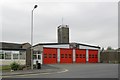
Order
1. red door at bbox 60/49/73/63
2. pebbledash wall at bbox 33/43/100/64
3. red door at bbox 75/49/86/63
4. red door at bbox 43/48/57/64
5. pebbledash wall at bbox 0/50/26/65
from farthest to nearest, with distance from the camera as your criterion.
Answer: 1. red door at bbox 75/49/86/63
2. red door at bbox 60/49/73/63
3. pebbledash wall at bbox 33/43/100/64
4. red door at bbox 43/48/57/64
5. pebbledash wall at bbox 0/50/26/65

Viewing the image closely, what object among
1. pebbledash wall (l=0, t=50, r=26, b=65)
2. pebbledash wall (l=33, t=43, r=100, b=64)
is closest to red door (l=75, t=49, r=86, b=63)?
pebbledash wall (l=33, t=43, r=100, b=64)

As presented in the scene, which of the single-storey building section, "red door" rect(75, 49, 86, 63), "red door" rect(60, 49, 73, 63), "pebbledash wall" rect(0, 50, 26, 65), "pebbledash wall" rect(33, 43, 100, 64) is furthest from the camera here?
"red door" rect(75, 49, 86, 63)

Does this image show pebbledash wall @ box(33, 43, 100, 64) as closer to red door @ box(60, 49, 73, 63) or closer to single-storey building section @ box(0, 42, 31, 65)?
red door @ box(60, 49, 73, 63)

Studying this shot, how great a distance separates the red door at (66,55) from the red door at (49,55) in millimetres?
1992

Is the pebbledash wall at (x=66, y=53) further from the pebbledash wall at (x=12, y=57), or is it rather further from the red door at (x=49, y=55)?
the pebbledash wall at (x=12, y=57)

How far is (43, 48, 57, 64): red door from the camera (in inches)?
2119

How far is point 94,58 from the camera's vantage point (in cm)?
6309

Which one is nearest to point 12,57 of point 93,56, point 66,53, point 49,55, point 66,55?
point 49,55

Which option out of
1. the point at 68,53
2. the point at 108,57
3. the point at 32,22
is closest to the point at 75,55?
the point at 68,53

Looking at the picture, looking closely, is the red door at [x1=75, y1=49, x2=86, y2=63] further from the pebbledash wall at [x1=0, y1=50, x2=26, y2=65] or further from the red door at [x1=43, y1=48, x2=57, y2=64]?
the pebbledash wall at [x1=0, y1=50, x2=26, y2=65]

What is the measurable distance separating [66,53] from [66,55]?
0.50m

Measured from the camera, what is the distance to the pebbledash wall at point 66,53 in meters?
54.1

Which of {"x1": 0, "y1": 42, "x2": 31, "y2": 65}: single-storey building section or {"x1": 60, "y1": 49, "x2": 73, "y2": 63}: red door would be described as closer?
{"x1": 0, "y1": 42, "x2": 31, "y2": 65}: single-storey building section

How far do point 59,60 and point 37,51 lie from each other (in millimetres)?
6218
